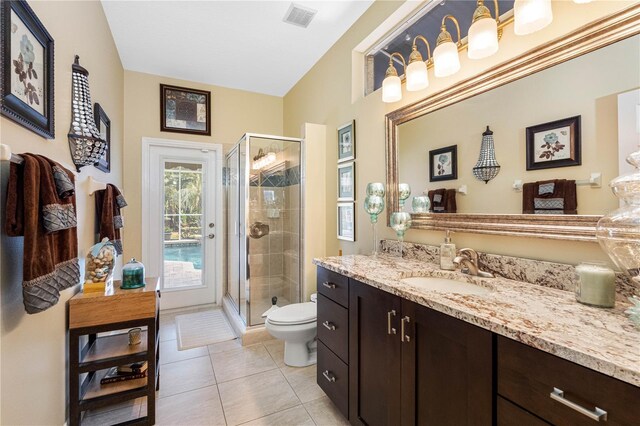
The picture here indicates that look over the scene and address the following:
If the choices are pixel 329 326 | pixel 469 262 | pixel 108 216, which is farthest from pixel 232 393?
pixel 469 262

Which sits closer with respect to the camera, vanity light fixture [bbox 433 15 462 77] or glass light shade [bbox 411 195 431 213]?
vanity light fixture [bbox 433 15 462 77]

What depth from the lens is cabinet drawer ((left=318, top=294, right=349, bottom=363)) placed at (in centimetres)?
160

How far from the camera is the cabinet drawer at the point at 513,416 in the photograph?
758 millimetres

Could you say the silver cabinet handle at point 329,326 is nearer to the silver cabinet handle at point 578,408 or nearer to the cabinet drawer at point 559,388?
the cabinet drawer at point 559,388

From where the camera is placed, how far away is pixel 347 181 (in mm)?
2611

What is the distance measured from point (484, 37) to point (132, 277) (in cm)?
226

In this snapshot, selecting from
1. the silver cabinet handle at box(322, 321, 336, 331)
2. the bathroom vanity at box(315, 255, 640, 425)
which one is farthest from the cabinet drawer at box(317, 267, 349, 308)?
the silver cabinet handle at box(322, 321, 336, 331)

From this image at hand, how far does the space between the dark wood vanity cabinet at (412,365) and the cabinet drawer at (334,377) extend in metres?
0.05

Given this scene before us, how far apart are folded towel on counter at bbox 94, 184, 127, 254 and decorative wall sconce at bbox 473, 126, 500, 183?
2366 millimetres

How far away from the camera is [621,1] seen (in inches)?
41.1

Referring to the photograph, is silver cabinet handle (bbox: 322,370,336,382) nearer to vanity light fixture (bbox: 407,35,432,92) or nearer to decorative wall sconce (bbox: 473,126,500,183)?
decorative wall sconce (bbox: 473,126,500,183)

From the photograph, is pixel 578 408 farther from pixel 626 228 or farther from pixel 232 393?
pixel 232 393

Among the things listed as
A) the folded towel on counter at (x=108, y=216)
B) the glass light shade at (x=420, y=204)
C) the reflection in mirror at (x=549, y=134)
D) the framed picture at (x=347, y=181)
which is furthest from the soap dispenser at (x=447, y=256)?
the folded towel on counter at (x=108, y=216)

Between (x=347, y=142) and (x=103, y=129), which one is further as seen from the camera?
(x=347, y=142)
